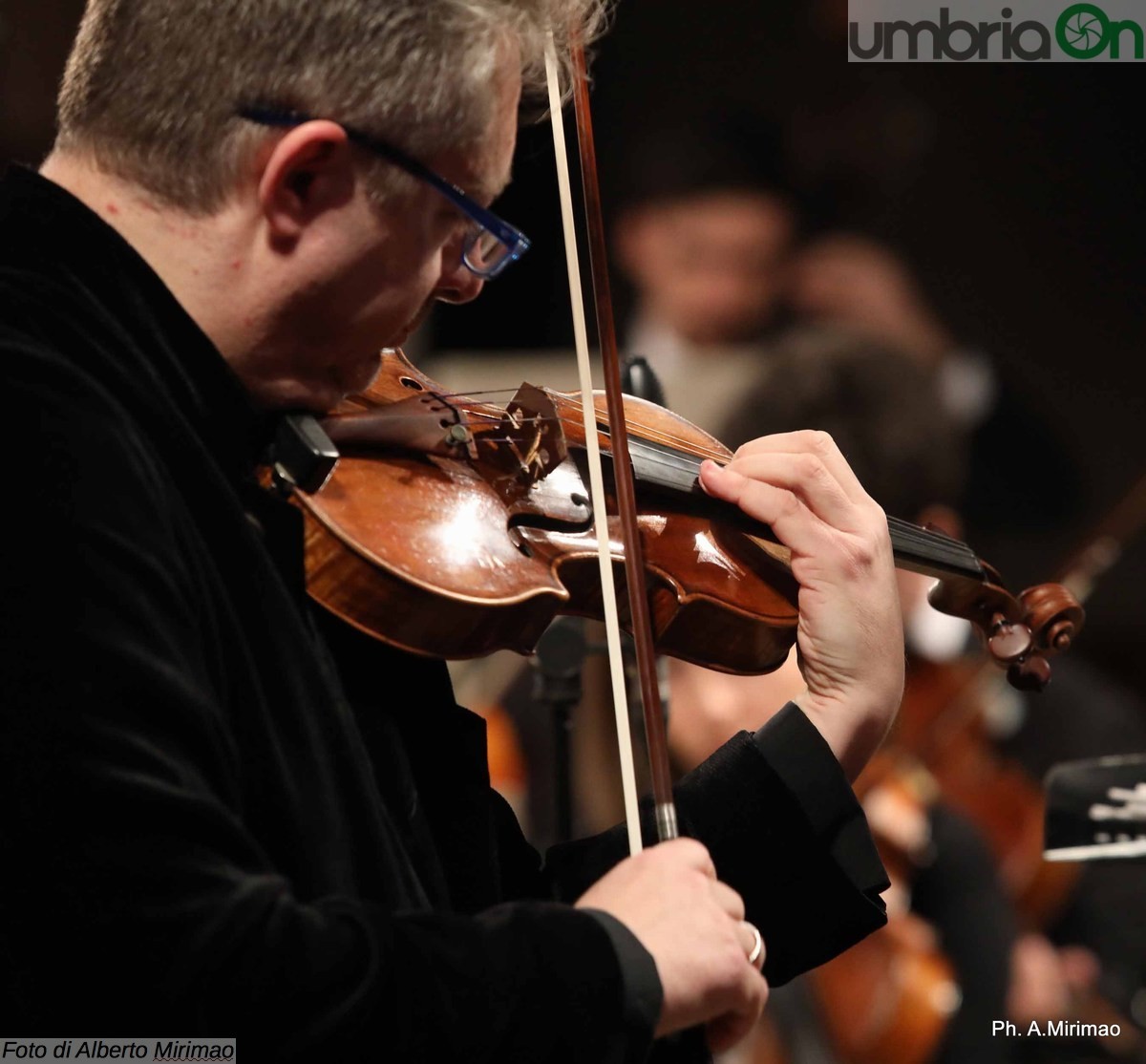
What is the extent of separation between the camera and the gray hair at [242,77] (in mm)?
1046

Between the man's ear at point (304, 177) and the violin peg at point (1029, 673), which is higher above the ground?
the man's ear at point (304, 177)

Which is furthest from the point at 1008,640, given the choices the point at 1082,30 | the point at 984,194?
the point at 984,194

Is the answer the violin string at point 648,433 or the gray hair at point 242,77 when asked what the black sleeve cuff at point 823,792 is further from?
the gray hair at point 242,77

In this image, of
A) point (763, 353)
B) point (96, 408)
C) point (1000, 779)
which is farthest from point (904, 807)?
point (96, 408)

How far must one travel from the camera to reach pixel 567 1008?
35.7 inches

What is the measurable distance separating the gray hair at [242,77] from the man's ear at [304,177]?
0.07 ft

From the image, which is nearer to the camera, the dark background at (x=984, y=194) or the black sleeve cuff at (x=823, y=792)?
the black sleeve cuff at (x=823, y=792)

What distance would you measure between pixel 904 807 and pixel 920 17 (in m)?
1.63

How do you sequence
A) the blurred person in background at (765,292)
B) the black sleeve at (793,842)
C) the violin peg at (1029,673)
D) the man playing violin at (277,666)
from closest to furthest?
the man playing violin at (277,666) < the black sleeve at (793,842) < the violin peg at (1029,673) < the blurred person in background at (765,292)

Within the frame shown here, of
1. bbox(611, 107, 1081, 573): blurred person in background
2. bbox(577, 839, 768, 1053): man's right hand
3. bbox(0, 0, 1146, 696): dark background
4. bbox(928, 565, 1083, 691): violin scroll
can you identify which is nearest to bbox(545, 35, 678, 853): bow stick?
bbox(577, 839, 768, 1053): man's right hand

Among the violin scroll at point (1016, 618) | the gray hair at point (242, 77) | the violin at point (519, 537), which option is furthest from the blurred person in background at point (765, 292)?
the gray hair at point (242, 77)

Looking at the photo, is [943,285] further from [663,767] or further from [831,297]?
[663,767]

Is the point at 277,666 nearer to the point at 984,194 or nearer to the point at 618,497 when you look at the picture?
the point at 618,497

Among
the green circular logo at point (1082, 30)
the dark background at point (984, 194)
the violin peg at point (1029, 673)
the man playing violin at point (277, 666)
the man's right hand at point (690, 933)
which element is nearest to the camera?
the man playing violin at point (277, 666)
